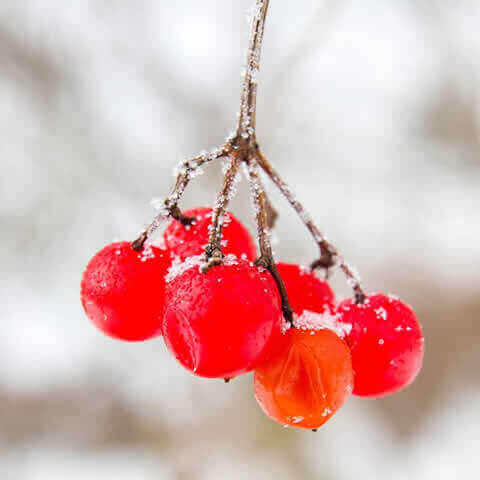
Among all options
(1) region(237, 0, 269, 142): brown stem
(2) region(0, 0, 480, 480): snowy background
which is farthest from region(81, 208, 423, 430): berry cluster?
(2) region(0, 0, 480, 480): snowy background

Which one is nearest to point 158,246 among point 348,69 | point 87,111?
point 87,111

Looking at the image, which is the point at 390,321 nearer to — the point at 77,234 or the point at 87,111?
the point at 77,234

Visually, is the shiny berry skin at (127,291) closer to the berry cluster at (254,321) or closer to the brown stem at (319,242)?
the berry cluster at (254,321)

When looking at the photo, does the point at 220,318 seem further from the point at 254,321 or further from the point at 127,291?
the point at 127,291

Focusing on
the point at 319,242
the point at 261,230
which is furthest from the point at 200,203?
the point at 261,230

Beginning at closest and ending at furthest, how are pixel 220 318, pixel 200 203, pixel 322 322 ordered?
pixel 220 318, pixel 322 322, pixel 200 203

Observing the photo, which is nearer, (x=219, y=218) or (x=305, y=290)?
(x=219, y=218)
